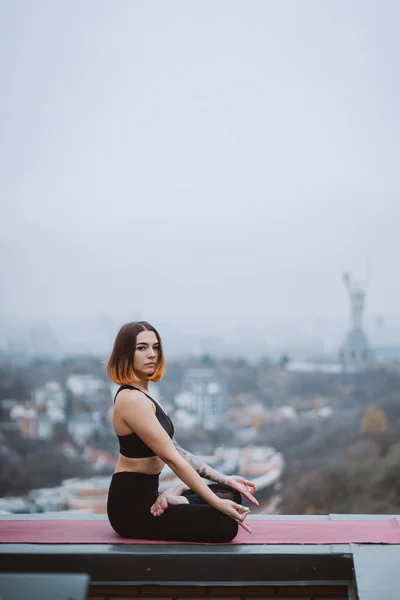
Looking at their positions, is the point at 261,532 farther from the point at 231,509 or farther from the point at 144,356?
the point at 144,356

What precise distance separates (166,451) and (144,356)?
0.31 meters

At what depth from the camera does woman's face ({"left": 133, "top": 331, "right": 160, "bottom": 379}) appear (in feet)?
8.14

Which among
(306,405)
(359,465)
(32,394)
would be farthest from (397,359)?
(32,394)

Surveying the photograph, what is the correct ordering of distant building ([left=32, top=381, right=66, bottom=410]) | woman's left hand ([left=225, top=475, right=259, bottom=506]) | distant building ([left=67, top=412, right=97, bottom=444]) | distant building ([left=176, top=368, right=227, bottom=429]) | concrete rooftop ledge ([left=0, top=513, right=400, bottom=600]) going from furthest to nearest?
distant building ([left=67, top=412, right=97, bottom=444]) < distant building ([left=32, top=381, right=66, bottom=410]) < distant building ([left=176, top=368, right=227, bottom=429]) < woman's left hand ([left=225, top=475, right=259, bottom=506]) < concrete rooftop ledge ([left=0, top=513, right=400, bottom=600])

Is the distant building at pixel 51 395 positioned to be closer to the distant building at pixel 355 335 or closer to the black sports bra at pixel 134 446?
the distant building at pixel 355 335

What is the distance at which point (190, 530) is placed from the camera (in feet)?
7.77

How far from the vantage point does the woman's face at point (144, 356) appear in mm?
2482

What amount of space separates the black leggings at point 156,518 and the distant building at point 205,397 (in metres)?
7.05

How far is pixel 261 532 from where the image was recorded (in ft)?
8.23

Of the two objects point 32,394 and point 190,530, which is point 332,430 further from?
point 190,530

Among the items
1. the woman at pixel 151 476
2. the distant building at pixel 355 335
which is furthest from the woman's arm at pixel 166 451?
the distant building at pixel 355 335

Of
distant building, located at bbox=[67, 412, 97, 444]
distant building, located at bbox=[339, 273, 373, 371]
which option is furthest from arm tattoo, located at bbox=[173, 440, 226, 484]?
distant building, located at bbox=[67, 412, 97, 444]

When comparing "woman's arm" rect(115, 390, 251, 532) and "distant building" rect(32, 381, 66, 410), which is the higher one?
"distant building" rect(32, 381, 66, 410)

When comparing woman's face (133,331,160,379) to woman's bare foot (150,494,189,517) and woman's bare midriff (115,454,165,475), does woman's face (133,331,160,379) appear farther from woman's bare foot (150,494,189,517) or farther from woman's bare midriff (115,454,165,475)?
woman's bare foot (150,494,189,517)
